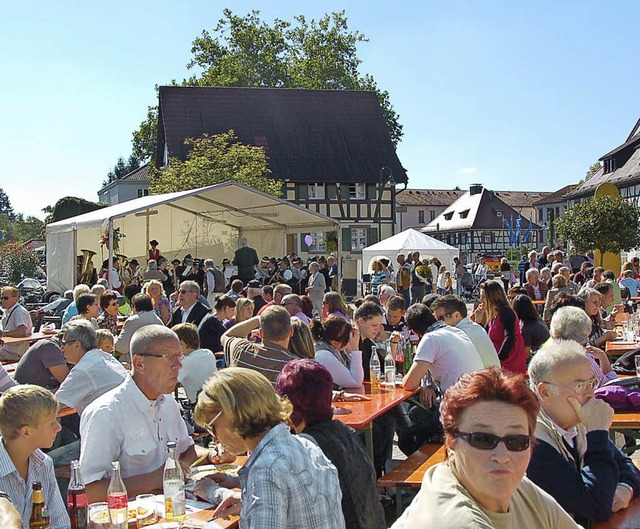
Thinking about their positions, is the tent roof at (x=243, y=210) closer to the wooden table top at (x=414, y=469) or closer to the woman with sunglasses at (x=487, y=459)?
the wooden table top at (x=414, y=469)

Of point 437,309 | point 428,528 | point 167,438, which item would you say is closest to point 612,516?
point 428,528

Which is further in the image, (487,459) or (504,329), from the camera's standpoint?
(504,329)

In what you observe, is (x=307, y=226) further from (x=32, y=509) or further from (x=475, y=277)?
(x=32, y=509)

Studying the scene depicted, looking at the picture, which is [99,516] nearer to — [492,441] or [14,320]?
[492,441]

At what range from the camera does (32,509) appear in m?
2.99

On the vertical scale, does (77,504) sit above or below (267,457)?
below

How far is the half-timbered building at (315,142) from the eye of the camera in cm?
3972

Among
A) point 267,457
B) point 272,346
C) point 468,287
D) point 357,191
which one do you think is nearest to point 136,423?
point 267,457

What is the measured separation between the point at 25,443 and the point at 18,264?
Result: 98.6 ft

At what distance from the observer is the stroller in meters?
25.9

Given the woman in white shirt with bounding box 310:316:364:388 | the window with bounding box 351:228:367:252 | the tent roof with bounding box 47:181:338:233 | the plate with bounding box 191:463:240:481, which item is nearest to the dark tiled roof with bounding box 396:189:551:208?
the window with bounding box 351:228:367:252

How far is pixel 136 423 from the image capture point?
3543mm

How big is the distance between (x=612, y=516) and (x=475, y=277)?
78.1 feet

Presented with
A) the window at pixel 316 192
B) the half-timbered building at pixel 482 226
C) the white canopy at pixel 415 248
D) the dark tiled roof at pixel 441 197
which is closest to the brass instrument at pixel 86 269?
the white canopy at pixel 415 248
